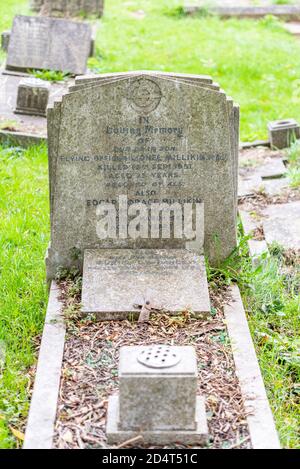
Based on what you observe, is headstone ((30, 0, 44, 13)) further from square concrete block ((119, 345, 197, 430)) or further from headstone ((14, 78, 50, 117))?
square concrete block ((119, 345, 197, 430))

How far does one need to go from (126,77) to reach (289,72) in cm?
724

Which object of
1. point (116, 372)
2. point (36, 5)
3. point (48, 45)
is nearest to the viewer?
point (116, 372)

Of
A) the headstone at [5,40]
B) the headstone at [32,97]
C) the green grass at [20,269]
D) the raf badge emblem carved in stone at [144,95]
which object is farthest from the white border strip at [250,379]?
the headstone at [5,40]

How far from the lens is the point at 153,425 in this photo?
12.1 feet

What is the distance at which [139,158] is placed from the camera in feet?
17.0

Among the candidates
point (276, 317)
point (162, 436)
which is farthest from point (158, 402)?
point (276, 317)

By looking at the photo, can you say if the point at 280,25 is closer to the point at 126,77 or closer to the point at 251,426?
the point at 126,77

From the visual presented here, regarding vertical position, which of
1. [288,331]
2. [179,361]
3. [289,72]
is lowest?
[288,331]

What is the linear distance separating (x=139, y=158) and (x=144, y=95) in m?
0.43

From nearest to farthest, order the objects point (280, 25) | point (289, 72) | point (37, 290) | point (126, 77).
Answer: point (126, 77)
point (37, 290)
point (289, 72)
point (280, 25)

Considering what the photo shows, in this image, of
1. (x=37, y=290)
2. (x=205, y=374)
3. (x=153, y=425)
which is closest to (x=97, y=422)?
(x=153, y=425)

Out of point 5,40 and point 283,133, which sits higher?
point 5,40

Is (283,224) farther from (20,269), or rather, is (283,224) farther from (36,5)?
(36,5)

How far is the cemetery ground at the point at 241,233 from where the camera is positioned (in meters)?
4.55
